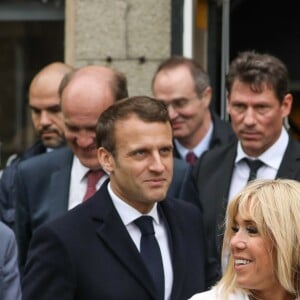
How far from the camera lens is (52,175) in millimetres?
7145

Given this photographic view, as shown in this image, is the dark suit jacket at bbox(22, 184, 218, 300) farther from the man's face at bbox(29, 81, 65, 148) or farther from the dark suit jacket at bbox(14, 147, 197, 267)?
the man's face at bbox(29, 81, 65, 148)

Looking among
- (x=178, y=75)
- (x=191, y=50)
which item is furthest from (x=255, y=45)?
(x=178, y=75)

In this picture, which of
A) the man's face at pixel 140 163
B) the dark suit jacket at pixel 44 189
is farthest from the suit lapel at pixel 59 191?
the man's face at pixel 140 163

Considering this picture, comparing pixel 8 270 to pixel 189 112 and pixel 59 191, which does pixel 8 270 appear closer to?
pixel 59 191

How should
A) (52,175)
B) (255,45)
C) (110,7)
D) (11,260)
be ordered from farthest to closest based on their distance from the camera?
(255,45)
(110,7)
(52,175)
(11,260)

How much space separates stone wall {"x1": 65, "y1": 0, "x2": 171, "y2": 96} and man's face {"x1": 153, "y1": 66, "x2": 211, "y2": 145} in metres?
1.07

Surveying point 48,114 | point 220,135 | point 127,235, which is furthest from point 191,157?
point 127,235

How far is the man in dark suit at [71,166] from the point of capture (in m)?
6.93

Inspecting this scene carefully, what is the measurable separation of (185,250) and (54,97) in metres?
2.78

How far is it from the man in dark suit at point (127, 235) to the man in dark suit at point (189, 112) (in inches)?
86.9

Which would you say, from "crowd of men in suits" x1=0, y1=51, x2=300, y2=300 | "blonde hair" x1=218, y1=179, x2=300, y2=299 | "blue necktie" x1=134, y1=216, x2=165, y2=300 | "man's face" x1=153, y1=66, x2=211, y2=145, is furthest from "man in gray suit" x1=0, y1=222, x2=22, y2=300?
"man's face" x1=153, y1=66, x2=211, y2=145

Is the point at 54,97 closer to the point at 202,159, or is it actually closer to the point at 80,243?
the point at 202,159

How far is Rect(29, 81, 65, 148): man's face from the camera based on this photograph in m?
8.47

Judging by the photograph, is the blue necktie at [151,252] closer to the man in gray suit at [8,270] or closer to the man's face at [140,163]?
the man's face at [140,163]
